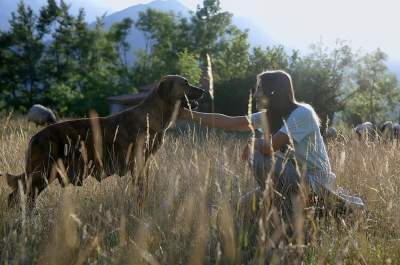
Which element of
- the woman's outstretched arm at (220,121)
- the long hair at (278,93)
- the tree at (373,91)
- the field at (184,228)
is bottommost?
the tree at (373,91)

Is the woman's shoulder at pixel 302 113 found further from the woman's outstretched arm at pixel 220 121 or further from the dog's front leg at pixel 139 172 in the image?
the dog's front leg at pixel 139 172

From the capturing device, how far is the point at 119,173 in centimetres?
571

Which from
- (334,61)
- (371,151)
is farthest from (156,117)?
(334,61)

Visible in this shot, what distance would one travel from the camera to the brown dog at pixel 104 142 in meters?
5.51

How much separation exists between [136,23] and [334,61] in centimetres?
2593

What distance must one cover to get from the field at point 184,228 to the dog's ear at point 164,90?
3.99 ft

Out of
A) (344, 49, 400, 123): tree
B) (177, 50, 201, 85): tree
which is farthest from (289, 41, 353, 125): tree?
(344, 49, 400, 123): tree

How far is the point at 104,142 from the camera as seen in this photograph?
20.3 ft

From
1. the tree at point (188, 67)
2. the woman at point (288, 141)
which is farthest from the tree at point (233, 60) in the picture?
the woman at point (288, 141)

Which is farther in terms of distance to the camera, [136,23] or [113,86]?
[136,23]

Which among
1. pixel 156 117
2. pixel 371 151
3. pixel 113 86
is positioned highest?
pixel 156 117

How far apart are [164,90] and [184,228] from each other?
285 cm

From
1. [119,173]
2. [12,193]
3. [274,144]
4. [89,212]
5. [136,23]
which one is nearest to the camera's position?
[89,212]

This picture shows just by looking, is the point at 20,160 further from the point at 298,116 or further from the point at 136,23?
the point at 136,23
